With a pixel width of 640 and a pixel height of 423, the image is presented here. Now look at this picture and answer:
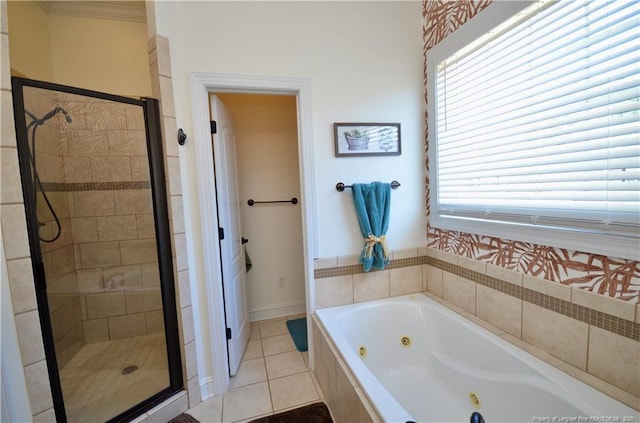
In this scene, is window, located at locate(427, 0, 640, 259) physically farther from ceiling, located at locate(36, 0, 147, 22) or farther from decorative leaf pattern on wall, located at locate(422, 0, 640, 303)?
ceiling, located at locate(36, 0, 147, 22)

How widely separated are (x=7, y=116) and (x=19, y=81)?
182 mm

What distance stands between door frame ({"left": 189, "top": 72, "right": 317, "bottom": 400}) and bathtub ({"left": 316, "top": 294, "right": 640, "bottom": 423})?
0.66 meters

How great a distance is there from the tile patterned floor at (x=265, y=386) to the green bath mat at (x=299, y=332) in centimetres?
5

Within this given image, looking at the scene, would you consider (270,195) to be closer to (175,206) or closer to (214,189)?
(214,189)

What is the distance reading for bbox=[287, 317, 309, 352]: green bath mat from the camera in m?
2.33

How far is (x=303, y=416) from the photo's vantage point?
5.26 feet

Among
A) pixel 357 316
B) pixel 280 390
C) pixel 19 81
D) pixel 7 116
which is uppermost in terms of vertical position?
pixel 19 81

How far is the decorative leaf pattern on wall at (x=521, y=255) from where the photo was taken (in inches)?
41.2

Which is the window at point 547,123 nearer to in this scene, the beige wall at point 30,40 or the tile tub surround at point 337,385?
the tile tub surround at point 337,385

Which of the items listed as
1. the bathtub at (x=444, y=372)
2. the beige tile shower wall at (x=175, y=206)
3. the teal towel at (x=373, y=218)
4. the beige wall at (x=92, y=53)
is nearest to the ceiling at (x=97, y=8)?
the beige wall at (x=92, y=53)

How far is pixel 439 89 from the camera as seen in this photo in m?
1.89

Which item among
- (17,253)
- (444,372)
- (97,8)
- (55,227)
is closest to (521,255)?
(444,372)

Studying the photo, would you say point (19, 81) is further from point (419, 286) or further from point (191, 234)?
point (419, 286)

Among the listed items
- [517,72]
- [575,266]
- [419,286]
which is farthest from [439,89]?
[419,286]
